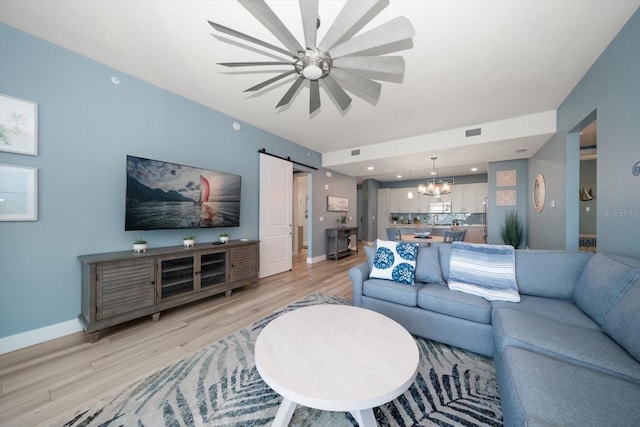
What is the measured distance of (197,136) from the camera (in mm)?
3213

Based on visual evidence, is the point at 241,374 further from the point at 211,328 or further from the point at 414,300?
the point at 414,300

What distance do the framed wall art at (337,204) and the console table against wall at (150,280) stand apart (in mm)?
3102

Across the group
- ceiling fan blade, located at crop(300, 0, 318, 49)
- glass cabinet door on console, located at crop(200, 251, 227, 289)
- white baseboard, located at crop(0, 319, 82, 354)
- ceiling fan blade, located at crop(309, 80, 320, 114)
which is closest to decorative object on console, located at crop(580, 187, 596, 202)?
ceiling fan blade, located at crop(309, 80, 320, 114)

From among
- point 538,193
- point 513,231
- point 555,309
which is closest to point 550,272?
point 555,309

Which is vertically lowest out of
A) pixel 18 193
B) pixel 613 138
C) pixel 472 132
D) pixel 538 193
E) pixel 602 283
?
pixel 602 283

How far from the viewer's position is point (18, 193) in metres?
1.93

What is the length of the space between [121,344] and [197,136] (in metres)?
2.58

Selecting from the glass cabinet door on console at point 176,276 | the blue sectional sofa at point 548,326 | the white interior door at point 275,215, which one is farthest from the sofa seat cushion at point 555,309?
the white interior door at point 275,215

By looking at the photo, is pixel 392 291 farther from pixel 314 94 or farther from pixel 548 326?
pixel 314 94

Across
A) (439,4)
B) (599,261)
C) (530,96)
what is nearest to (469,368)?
(599,261)

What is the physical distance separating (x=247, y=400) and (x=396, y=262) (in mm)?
1759

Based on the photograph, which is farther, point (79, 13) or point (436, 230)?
point (436, 230)

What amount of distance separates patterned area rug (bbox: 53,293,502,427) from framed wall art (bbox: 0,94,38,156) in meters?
2.20

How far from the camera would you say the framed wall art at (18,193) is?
1.87m
